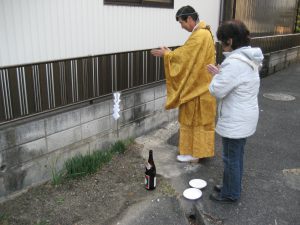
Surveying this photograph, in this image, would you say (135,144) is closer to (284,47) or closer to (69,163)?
(69,163)

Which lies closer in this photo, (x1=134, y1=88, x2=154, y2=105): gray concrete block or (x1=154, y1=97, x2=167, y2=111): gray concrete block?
A: (x1=134, y1=88, x2=154, y2=105): gray concrete block

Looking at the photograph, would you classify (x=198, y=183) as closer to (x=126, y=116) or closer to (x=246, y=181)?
(x=246, y=181)

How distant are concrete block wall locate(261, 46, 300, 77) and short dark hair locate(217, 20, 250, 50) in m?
8.31

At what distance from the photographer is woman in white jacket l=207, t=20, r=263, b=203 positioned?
3.36 metres

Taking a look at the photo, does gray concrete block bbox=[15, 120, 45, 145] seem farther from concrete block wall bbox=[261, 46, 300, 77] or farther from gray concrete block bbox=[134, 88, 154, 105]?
concrete block wall bbox=[261, 46, 300, 77]

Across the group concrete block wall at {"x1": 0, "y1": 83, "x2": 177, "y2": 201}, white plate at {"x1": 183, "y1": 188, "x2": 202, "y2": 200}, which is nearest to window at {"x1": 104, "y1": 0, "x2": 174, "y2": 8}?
concrete block wall at {"x1": 0, "y1": 83, "x2": 177, "y2": 201}

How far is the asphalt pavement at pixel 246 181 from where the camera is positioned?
12.1ft

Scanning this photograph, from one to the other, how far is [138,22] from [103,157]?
233 centimetres

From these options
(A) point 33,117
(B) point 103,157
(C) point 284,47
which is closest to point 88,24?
(A) point 33,117

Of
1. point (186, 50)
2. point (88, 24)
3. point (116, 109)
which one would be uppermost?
point (88, 24)

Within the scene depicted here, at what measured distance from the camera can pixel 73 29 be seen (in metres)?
4.52

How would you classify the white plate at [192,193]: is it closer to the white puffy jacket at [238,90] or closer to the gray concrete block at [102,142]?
the white puffy jacket at [238,90]

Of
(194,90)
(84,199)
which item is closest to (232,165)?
(194,90)

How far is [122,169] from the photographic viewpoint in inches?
188
